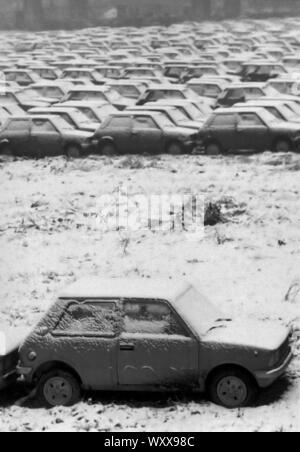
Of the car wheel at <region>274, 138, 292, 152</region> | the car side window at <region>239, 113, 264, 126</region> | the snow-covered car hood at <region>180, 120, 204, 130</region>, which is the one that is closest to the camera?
the car wheel at <region>274, 138, 292, 152</region>

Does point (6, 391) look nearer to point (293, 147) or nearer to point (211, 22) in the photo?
point (293, 147)

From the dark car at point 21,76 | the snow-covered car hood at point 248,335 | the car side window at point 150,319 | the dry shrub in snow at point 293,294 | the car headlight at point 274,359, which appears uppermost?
the car side window at point 150,319

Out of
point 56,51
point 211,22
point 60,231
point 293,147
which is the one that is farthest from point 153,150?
point 211,22

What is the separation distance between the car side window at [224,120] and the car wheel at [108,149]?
2.51 metres

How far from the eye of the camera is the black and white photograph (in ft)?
38.6

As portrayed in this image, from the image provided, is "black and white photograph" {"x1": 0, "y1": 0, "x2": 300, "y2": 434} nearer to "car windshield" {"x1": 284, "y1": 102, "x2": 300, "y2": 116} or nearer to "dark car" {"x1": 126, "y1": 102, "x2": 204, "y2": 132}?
"dark car" {"x1": 126, "y1": 102, "x2": 204, "y2": 132}

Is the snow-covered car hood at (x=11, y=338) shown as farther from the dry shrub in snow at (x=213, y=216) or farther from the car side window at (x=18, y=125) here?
the car side window at (x=18, y=125)

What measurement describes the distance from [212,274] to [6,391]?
5.20 m

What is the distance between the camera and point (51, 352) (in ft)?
39.9

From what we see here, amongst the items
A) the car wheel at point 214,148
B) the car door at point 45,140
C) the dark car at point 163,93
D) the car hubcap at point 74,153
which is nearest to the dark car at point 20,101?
the dark car at point 163,93

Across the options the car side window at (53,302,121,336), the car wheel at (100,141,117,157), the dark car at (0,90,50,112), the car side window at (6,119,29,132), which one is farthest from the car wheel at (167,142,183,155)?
the car side window at (53,302,121,336)

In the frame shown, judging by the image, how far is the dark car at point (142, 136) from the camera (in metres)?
26.7

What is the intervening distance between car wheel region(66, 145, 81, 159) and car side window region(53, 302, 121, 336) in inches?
587

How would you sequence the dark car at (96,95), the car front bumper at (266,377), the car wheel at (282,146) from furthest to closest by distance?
1. the dark car at (96,95)
2. the car wheel at (282,146)
3. the car front bumper at (266,377)
